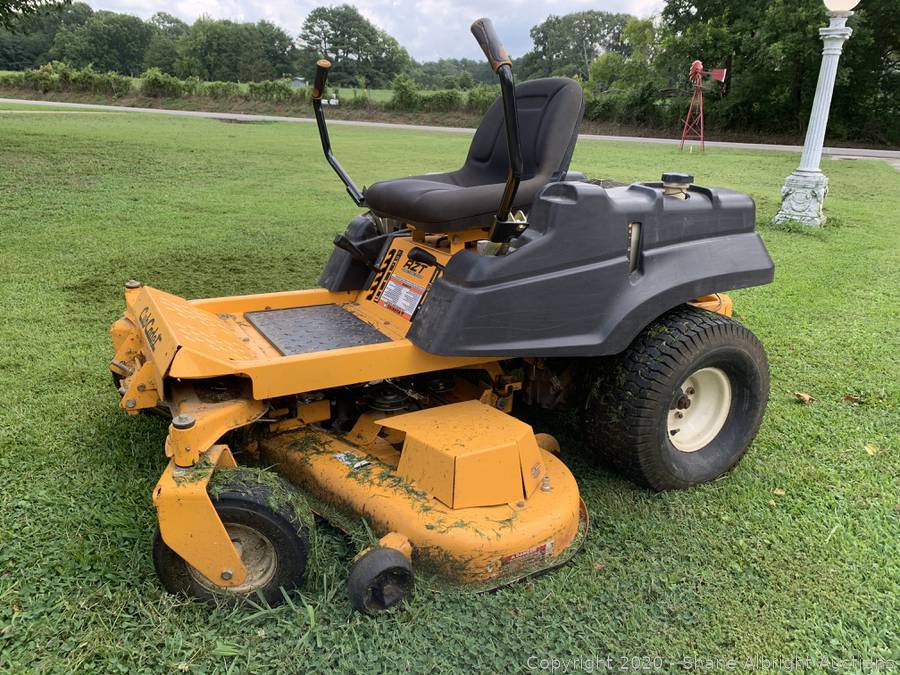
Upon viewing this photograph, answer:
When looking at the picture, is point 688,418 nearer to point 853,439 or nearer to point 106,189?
point 853,439

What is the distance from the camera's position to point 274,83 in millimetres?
28656

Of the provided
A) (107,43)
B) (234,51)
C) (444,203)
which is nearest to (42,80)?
(234,51)

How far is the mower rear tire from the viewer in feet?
8.07

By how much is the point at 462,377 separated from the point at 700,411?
3.21 feet

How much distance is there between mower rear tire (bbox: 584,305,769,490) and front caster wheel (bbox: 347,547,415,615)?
3.17 ft

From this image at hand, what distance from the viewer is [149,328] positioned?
7.80ft

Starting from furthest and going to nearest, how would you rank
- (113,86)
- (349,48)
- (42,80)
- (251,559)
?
(113,86) < (42,80) < (349,48) < (251,559)

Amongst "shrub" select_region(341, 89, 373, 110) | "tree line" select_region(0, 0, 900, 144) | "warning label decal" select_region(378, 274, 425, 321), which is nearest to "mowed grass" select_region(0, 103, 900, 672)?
"warning label decal" select_region(378, 274, 425, 321)

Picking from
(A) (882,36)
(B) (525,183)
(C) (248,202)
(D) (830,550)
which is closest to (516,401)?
(B) (525,183)

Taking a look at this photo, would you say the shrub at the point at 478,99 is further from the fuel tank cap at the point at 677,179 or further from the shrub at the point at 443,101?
the fuel tank cap at the point at 677,179

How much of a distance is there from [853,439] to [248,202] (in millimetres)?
6901

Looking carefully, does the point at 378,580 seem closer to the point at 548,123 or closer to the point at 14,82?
the point at 548,123

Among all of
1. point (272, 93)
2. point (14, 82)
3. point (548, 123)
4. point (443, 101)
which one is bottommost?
point (548, 123)

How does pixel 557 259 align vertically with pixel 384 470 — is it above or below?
above
